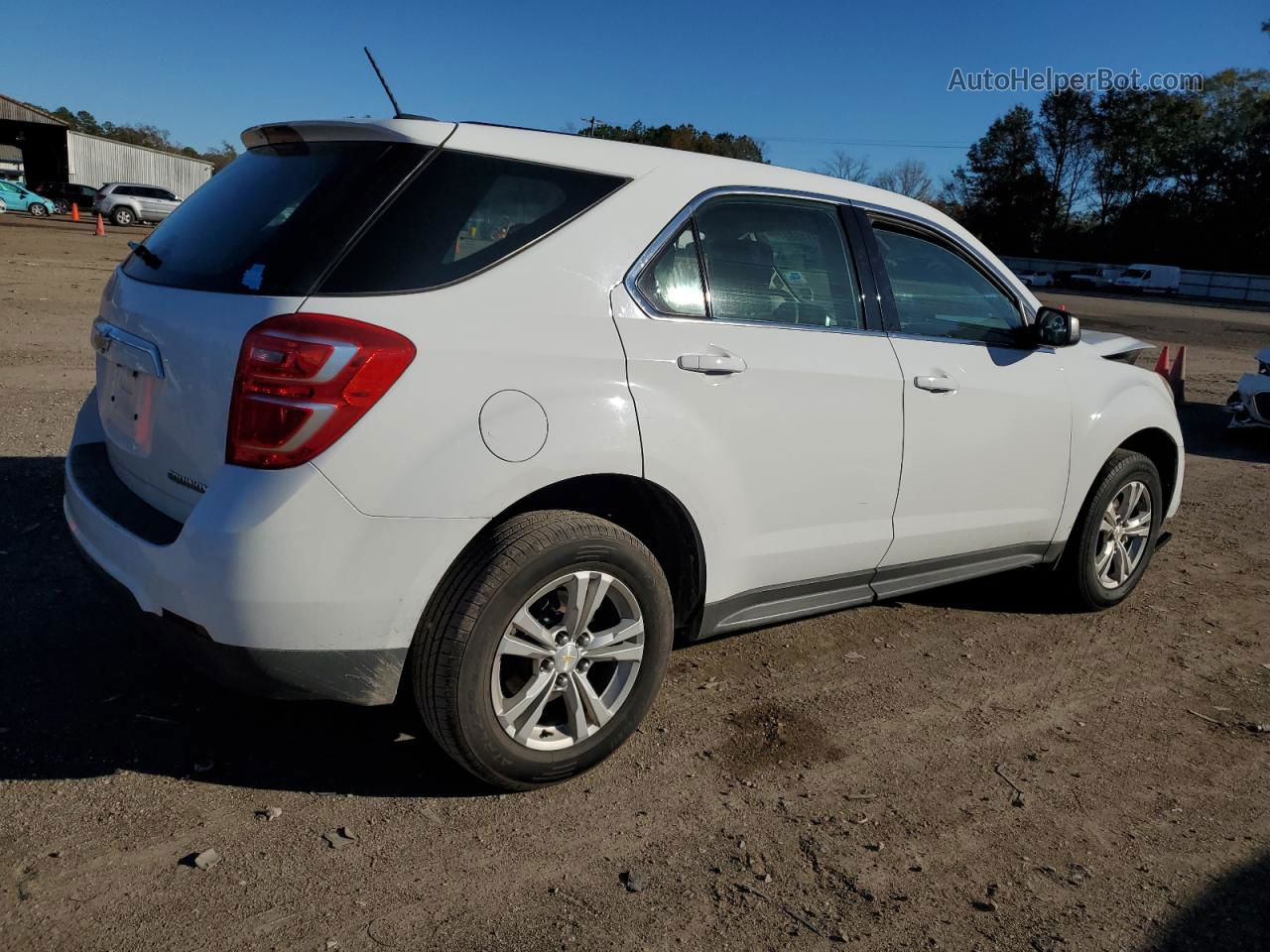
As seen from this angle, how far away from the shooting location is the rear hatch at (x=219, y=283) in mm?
2705

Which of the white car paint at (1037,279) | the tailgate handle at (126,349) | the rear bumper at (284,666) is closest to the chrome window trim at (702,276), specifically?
the rear bumper at (284,666)

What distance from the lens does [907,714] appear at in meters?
3.83

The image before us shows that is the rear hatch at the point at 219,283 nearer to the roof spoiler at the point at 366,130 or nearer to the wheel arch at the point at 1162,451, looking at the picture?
the roof spoiler at the point at 366,130

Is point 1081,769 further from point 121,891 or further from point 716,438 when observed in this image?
point 121,891

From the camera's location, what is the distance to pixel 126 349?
308 cm

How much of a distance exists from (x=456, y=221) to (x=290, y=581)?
42.1 inches

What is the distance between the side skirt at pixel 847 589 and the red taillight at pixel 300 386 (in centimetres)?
140

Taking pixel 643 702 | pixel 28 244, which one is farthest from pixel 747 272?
pixel 28 244

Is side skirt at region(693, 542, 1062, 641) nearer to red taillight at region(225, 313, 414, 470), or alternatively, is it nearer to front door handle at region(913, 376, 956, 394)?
front door handle at region(913, 376, 956, 394)

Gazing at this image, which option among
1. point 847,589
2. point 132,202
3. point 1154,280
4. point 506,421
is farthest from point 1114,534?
point 1154,280

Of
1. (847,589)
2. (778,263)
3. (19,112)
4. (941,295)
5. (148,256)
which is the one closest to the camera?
(148,256)

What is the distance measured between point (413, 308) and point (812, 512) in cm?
158

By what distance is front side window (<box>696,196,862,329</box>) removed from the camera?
3.42m

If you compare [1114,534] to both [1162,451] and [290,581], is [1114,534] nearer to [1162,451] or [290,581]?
[1162,451]
